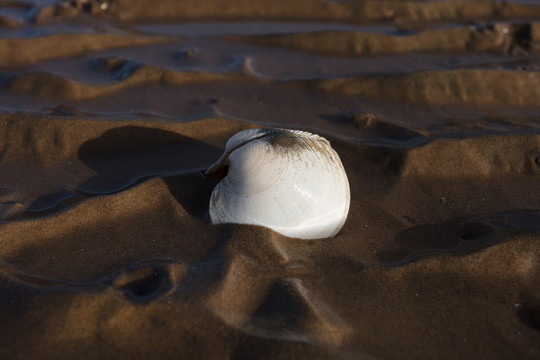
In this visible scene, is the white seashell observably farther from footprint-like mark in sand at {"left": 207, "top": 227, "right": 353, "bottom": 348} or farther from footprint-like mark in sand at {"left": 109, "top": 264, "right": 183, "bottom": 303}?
footprint-like mark in sand at {"left": 109, "top": 264, "right": 183, "bottom": 303}

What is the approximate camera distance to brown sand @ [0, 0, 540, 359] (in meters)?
1.95

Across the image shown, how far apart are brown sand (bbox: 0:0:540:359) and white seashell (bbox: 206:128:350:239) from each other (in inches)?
4.3

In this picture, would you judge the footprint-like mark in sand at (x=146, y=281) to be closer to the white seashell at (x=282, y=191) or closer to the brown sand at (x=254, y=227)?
the brown sand at (x=254, y=227)

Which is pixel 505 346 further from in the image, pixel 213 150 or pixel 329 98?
pixel 329 98

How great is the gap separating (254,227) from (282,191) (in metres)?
0.25

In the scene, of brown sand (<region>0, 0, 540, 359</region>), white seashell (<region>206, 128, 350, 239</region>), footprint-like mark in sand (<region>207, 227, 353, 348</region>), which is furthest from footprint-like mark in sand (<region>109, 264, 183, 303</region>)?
white seashell (<region>206, 128, 350, 239</region>)

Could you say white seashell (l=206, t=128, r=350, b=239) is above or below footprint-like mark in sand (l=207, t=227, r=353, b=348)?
above

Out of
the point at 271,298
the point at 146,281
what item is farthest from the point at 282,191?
the point at 146,281

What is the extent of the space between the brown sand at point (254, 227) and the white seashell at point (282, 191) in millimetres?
108

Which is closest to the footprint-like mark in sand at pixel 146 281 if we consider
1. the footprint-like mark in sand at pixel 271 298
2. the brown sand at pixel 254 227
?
the brown sand at pixel 254 227

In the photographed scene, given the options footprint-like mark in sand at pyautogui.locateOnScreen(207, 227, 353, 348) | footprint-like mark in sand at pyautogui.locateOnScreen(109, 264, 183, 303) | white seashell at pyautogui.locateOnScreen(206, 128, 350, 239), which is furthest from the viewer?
white seashell at pyautogui.locateOnScreen(206, 128, 350, 239)

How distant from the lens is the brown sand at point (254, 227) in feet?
6.41

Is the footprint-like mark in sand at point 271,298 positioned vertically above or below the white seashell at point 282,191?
below

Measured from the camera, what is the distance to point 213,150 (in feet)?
10.7
